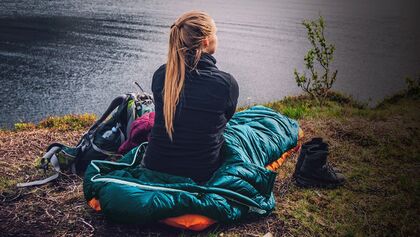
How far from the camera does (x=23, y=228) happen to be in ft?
13.3

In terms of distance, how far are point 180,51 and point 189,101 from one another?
1.65 feet

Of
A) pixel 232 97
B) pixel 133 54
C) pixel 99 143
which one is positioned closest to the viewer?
pixel 232 97

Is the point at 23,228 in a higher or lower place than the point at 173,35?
lower

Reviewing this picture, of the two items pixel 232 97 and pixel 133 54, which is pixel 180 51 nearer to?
pixel 232 97

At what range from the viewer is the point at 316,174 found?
204 inches

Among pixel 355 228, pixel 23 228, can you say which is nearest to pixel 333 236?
pixel 355 228

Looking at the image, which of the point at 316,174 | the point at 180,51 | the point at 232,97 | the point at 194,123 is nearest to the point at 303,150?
the point at 316,174

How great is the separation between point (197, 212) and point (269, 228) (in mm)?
822

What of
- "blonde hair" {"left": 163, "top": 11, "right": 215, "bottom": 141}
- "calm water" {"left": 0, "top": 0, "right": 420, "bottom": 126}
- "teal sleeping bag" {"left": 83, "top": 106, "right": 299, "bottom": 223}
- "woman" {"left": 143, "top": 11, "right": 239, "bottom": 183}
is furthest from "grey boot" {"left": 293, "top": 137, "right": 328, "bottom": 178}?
"calm water" {"left": 0, "top": 0, "right": 420, "bottom": 126}

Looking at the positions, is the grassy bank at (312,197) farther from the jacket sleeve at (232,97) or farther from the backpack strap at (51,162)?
the jacket sleeve at (232,97)

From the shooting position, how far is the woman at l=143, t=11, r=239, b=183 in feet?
13.4

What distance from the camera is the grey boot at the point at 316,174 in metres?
5.12

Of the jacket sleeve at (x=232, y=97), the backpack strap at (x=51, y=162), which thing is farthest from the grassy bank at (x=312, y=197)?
the jacket sleeve at (x=232, y=97)

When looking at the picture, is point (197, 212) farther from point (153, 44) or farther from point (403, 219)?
point (153, 44)
